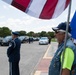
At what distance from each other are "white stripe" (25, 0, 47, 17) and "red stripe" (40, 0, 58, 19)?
7cm

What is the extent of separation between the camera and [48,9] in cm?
396

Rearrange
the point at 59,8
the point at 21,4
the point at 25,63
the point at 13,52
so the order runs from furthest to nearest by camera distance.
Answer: the point at 25,63, the point at 13,52, the point at 59,8, the point at 21,4

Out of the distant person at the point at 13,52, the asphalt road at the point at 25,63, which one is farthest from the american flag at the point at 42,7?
the asphalt road at the point at 25,63

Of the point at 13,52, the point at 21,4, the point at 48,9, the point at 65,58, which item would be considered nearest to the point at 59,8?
the point at 48,9

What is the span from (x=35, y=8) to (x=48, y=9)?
0.70ft

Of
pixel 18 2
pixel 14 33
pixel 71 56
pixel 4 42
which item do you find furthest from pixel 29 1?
pixel 4 42

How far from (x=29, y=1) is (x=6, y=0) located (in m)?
0.34

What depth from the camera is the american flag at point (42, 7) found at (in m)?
3.79

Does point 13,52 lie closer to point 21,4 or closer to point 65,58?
point 21,4

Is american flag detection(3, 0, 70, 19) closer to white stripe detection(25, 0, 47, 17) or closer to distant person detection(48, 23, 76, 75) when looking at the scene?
white stripe detection(25, 0, 47, 17)

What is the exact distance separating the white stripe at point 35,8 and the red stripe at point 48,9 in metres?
0.07

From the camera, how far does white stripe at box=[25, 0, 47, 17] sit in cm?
Answer: 380

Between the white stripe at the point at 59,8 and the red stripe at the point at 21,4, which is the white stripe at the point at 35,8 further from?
the white stripe at the point at 59,8

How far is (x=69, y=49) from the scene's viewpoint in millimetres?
3709
